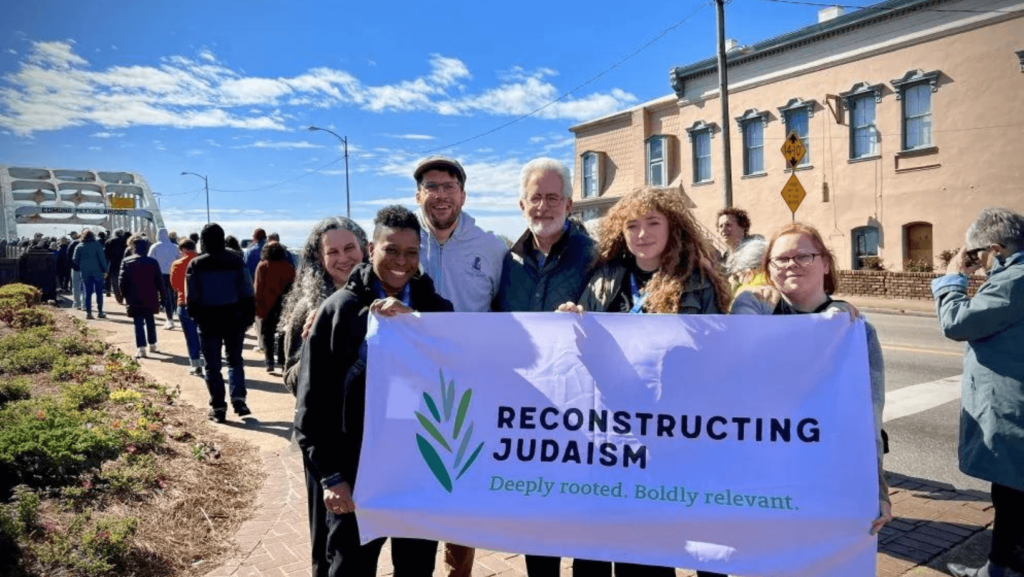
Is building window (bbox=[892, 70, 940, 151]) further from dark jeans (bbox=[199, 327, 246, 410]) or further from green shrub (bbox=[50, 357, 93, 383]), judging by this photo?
green shrub (bbox=[50, 357, 93, 383])

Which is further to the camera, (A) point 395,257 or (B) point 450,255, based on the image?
(B) point 450,255

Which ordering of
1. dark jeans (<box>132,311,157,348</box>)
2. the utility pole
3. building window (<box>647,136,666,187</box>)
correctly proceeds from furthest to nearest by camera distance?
building window (<box>647,136,666,187</box>) < the utility pole < dark jeans (<box>132,311,157,348</box>)

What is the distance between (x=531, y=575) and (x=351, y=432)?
1107 millimetres

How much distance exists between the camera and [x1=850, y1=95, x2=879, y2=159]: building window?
20797 millimetres

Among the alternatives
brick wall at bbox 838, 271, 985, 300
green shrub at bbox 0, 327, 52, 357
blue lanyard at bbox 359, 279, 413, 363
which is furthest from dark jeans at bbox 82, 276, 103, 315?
brick wall at bbox 838, 271, 985, 300

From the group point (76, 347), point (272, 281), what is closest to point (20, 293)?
point (76, 347)

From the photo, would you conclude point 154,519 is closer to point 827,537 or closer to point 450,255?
point 450,255

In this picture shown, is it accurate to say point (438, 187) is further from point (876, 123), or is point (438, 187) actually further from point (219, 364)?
point (876, 123)

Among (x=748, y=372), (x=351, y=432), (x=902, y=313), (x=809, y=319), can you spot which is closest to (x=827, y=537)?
(x=748, y=372)

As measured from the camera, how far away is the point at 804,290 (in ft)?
9.17

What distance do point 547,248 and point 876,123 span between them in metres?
21.3

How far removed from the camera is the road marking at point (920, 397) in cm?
706

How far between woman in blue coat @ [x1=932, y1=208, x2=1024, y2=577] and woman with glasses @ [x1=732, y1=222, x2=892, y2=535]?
98 cm

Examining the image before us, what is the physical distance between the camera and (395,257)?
9.29ft
